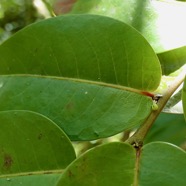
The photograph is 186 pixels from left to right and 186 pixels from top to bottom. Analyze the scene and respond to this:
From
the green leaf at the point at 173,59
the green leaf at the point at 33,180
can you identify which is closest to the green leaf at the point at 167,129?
the green leaf at the point at 173,59

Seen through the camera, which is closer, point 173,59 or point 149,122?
point 149,122

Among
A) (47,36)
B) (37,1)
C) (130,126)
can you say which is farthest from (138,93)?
(37,1)

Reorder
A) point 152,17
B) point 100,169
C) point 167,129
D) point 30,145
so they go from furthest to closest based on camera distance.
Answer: point 167,129, point 152,17, point 30,145, point 100,169

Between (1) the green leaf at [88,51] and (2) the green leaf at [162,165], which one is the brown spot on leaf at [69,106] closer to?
(1) the green leaf at [88,51]

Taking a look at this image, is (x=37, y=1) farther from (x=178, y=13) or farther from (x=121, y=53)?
(x=121, y=53)

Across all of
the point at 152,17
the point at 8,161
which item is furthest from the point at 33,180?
the point at 152,17

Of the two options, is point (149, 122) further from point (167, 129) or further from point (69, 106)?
point (167, 129)
